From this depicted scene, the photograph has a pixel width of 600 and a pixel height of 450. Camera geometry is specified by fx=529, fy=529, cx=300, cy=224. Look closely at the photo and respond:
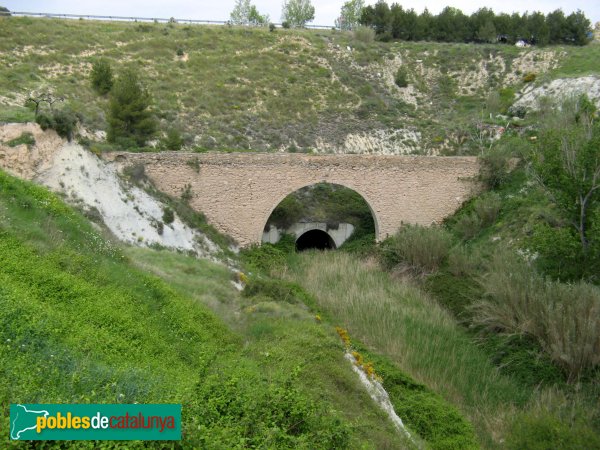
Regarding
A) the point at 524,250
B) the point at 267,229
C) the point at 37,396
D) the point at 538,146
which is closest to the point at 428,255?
the point at 524,250

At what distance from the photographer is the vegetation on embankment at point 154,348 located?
18.7 feet

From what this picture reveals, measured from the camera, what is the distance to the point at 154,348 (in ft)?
26.4

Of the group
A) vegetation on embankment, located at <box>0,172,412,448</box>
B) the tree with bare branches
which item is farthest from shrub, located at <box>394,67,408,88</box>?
vegetation on embankment, located at <box>0,172,412,448</box>

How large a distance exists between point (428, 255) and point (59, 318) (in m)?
16.3

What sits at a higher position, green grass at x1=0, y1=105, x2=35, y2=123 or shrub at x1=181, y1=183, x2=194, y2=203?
green grass at x1=0, y1=105, x2=35, y2=123

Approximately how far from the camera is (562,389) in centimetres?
1291

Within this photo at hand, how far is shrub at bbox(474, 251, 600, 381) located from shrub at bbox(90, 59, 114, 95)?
78.8ft

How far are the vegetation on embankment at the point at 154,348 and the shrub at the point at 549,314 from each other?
543cm

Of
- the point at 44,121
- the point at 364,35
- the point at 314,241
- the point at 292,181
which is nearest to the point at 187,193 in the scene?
the point at 292,181

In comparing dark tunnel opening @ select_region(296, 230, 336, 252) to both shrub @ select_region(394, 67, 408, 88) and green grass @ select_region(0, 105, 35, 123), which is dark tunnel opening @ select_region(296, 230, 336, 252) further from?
shrub @ select_region(394, 67, 408, 88)

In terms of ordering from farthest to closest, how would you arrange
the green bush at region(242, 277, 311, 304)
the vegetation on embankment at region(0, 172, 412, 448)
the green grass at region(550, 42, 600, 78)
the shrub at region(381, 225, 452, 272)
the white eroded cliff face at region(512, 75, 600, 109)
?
the green grass at region(550, 42, 600, 78) → the white eroded cliff face at region(512, 75, 600, 109) → the shrub at region(381, 225, 452, 272) → the green bush at region(242, 277, 311, 304) → the vegetation on embankment at region(0, 172, 412, 448)

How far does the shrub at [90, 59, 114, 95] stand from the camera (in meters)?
30.0

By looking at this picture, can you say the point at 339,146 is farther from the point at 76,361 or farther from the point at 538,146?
the point at 76,361

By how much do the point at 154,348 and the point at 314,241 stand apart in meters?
20.8
